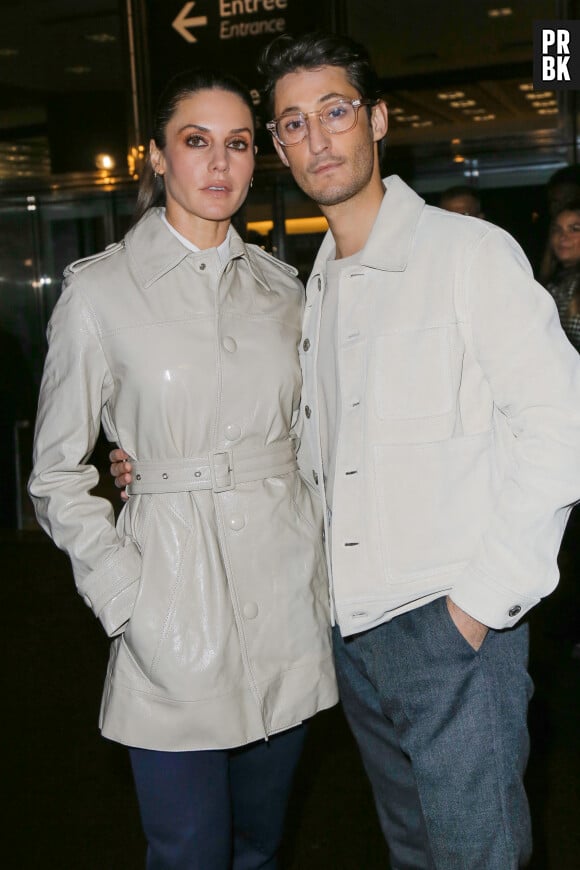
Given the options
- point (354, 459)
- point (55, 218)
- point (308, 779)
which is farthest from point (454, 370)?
point (55, 218)

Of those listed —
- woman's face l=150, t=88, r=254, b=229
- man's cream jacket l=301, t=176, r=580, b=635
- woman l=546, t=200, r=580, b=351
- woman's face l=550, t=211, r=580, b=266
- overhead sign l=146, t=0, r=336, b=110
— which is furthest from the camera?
overhead sign l=146, t=0, r=336, b=110

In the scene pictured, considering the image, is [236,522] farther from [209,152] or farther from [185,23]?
[185,23]

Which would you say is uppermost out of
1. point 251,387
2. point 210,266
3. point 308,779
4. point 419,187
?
point 419,187

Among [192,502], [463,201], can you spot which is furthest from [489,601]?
[463,201]

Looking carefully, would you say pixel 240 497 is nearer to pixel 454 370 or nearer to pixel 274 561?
pixel 274 561

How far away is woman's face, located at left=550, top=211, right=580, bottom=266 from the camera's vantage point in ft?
15.6

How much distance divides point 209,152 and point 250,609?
0.97 m

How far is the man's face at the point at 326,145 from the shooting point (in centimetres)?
208

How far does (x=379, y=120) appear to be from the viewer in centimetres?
220

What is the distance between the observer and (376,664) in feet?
6.56

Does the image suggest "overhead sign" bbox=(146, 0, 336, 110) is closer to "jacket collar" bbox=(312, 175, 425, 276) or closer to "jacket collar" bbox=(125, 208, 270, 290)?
"jacket collar" bbox=(125, 208, 270, 290)

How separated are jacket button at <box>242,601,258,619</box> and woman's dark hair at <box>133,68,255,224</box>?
0.89 meters

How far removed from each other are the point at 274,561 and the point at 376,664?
31cm

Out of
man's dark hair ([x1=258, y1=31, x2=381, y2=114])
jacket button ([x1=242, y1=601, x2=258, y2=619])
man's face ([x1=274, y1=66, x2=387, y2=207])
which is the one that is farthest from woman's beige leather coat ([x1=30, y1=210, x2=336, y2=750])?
man's dark hair ([x1=258, y1=31, x2=381, y2=114])
